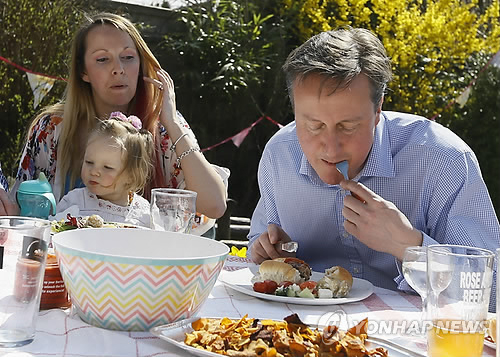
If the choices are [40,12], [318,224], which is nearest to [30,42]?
[40,12]

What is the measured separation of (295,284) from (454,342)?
1.62 ft

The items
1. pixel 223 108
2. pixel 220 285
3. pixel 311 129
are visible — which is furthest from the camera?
pixel 223 108

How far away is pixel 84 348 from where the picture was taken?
41.6 inches

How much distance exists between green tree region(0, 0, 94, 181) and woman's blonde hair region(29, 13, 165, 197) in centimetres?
269

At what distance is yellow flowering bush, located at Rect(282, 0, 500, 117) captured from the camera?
21.2 feet

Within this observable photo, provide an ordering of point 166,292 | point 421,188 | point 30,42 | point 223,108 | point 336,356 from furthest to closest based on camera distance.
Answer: point 223,108 → point 30,42 → point 421,188 → point 166,292 → point 336,356

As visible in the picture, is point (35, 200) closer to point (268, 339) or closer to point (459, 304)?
point (268, 339)

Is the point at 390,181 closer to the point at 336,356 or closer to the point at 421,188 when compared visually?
the point at 421,188

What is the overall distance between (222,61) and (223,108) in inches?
18.9

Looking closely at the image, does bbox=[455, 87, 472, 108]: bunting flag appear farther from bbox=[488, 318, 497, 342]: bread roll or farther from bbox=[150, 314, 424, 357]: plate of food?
bbox=[150, 314, 424, 357]: plate of food

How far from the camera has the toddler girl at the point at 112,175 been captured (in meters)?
2.54

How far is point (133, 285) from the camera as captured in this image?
3.61 ft

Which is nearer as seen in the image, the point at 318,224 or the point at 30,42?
the point at 318,224

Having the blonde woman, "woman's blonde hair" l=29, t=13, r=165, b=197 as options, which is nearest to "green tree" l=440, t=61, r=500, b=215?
the blonde woman
